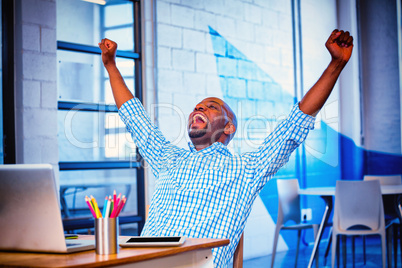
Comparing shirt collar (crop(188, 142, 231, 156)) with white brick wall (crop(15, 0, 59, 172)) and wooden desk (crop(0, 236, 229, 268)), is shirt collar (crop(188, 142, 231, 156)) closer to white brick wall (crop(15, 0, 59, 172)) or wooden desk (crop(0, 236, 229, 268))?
wooden desk (crop(0, 236, 229, 268))

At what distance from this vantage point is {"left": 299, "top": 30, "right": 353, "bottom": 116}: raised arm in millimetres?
1768

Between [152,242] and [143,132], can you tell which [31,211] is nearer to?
[152,242]

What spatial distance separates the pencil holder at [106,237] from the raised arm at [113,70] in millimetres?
1008

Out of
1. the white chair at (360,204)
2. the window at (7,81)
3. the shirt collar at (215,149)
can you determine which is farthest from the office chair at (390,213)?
the window at (7,81)

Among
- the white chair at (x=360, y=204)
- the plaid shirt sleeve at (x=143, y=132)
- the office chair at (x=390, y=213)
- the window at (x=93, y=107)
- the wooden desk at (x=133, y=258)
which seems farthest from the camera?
the office chair at (x=390, y=213)

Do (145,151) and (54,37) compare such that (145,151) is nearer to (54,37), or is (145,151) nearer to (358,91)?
(54,37)

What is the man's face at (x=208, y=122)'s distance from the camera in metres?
2.06

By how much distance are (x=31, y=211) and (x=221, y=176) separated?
808 millimetres

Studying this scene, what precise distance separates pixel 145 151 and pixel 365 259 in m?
3.21

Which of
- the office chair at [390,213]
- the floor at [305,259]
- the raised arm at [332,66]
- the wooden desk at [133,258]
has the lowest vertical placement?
the floor at [305,259]

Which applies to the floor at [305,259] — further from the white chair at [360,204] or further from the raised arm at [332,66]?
the raised arm at [332,66]

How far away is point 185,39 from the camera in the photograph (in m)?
4.23

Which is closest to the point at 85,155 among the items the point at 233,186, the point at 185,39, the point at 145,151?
the point at 185,39

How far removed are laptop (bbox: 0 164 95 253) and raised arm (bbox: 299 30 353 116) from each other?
3.16 ft
